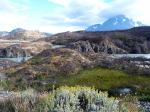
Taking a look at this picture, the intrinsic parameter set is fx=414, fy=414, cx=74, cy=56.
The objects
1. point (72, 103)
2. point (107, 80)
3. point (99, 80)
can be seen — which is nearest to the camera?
point (72, 103)

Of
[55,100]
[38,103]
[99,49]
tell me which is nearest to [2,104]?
[38,103]

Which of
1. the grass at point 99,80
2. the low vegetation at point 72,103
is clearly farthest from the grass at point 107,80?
the low vegetation at point 72,103

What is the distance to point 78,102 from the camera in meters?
13.1

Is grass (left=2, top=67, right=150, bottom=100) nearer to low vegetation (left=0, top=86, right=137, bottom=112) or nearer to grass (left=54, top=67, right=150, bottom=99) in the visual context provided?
grass (left=54, top=67, right=150, bottom=99)

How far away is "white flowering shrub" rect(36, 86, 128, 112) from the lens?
12555mm

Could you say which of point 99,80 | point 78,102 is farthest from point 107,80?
point 78,102

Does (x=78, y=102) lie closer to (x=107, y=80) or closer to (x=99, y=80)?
(x=107, y=80)

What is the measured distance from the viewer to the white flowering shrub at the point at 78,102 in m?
12.6

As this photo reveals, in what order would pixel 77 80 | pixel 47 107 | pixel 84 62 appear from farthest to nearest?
pixel 84 62
pixel 77 80
pixel 47 107

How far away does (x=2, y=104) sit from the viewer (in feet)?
49.5

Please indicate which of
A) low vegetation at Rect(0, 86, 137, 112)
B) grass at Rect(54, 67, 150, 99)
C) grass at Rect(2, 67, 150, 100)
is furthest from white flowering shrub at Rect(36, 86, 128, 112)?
grass at Rect(2, 67, 150, 100)

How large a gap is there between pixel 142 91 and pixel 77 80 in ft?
24.2

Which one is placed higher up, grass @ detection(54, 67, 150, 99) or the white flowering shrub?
the white flowering shrub

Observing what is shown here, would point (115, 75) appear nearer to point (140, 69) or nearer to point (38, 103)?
point (140, 69)
